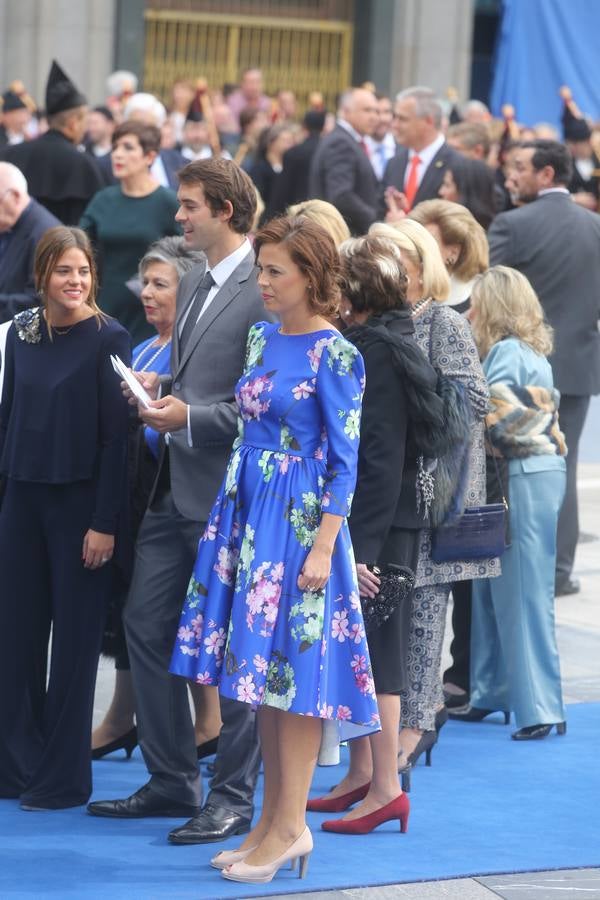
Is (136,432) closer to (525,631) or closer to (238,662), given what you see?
(238,662)

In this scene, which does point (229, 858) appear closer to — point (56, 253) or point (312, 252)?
point (312, 252)

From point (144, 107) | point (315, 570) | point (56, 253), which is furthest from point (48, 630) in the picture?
point (144, 107)

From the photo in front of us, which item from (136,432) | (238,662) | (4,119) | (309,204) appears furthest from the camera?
(4,119)

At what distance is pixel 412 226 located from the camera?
5.99 metres

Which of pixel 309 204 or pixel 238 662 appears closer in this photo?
pixel 238 662

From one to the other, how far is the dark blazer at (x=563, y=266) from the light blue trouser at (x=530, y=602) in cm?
211

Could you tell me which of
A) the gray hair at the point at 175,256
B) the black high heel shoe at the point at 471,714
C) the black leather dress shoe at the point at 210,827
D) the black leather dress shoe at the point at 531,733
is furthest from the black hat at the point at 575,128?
the black leather dress shoe at the point at 210,827

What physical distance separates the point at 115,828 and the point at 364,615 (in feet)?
3.35

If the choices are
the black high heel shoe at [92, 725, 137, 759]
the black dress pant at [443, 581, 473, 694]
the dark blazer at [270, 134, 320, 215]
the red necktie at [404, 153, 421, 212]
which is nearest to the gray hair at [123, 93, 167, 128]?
the dark blazer at [270, 134, 320, 215]

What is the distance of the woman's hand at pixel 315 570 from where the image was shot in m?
4.79

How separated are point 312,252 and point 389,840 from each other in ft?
6.09

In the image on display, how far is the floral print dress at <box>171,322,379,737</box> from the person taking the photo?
4.83m

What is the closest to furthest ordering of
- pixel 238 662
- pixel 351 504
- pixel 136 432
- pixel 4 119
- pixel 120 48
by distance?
pixel 238 662 → pixel 351 504 → pixel 136 432 → pixel 4 119 → pixel 120 48

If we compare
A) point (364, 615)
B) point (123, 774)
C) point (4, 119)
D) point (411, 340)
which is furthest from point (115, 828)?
point (4, 119)
